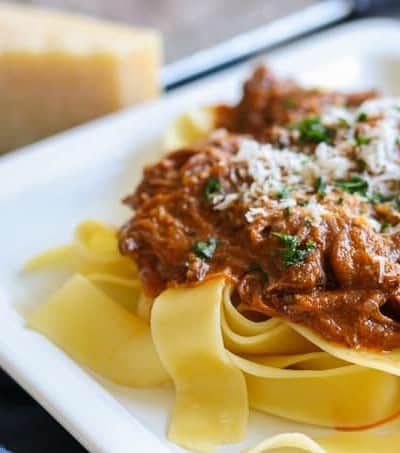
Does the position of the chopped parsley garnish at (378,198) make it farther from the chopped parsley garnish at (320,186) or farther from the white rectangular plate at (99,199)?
the white rectangular plate at (99,199)

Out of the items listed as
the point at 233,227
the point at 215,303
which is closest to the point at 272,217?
the point at 233,227

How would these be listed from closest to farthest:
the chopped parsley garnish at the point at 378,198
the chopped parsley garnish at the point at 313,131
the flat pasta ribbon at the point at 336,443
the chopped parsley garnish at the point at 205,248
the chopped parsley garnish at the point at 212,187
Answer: the flat pasta ribbon at the point at 336,443 → the chopped parsley garnish at the point at 205,248 → the chopped parsley garnish at the point at 378,198 → the chopped parsley garnish at the point at 212,187 → the chopped parsley garnish at the point at 313,131

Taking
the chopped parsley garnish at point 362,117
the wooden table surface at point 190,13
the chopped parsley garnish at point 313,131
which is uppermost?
the chopped parsley garnish at point 362,117

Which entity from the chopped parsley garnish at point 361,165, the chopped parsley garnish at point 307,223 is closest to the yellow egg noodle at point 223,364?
the chopped parsley garnish at point 307,223

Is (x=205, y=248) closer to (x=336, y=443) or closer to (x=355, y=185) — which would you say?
(x=355, y=185)

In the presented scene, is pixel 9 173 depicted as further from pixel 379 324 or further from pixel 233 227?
pixel 379 324

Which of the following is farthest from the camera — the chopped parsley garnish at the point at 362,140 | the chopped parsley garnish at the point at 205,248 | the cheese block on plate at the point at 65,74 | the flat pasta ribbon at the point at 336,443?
the cheese block on plate at the point at 65,74
